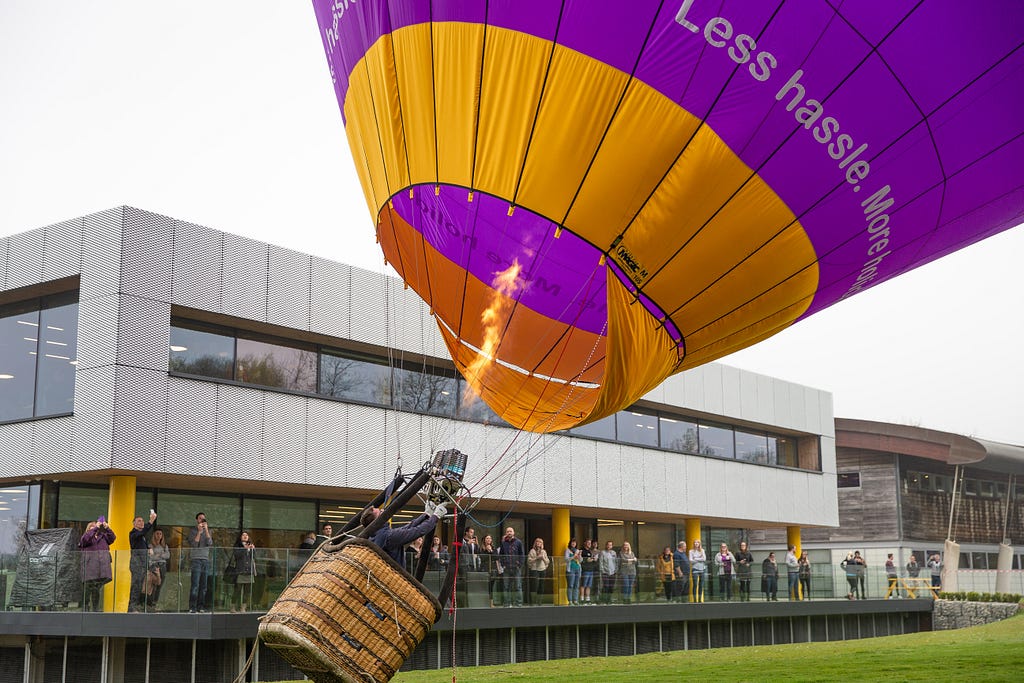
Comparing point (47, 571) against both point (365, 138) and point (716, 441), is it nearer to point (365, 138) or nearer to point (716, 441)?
point (365, 138)

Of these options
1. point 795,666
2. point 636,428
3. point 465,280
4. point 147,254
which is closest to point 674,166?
point 465,280

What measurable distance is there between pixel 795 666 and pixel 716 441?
20840 millimetres

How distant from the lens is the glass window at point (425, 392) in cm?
2448

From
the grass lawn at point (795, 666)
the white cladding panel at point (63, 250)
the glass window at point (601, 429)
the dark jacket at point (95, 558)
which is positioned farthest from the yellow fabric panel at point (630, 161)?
the glass window at point (601, 429)

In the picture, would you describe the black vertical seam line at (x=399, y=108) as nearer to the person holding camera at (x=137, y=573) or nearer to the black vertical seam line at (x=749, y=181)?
the black vertical seam line at (x=749, y=181)

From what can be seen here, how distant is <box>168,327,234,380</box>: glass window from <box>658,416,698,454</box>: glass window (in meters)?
14.2

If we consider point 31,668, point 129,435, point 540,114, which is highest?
point 540,114

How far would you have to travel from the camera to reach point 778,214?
8.29m

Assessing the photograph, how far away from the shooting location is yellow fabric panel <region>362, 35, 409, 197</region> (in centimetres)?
851

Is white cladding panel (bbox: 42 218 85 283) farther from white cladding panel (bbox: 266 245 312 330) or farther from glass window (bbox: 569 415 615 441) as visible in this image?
glass window (bbox: 569 415 615 441)

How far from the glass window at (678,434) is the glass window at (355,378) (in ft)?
33.7

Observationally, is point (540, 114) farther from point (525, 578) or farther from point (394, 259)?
point (525, 578)

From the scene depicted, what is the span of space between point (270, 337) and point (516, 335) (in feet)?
40.2

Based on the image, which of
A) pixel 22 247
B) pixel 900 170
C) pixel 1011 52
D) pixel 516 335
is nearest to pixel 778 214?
pixel 900 170
